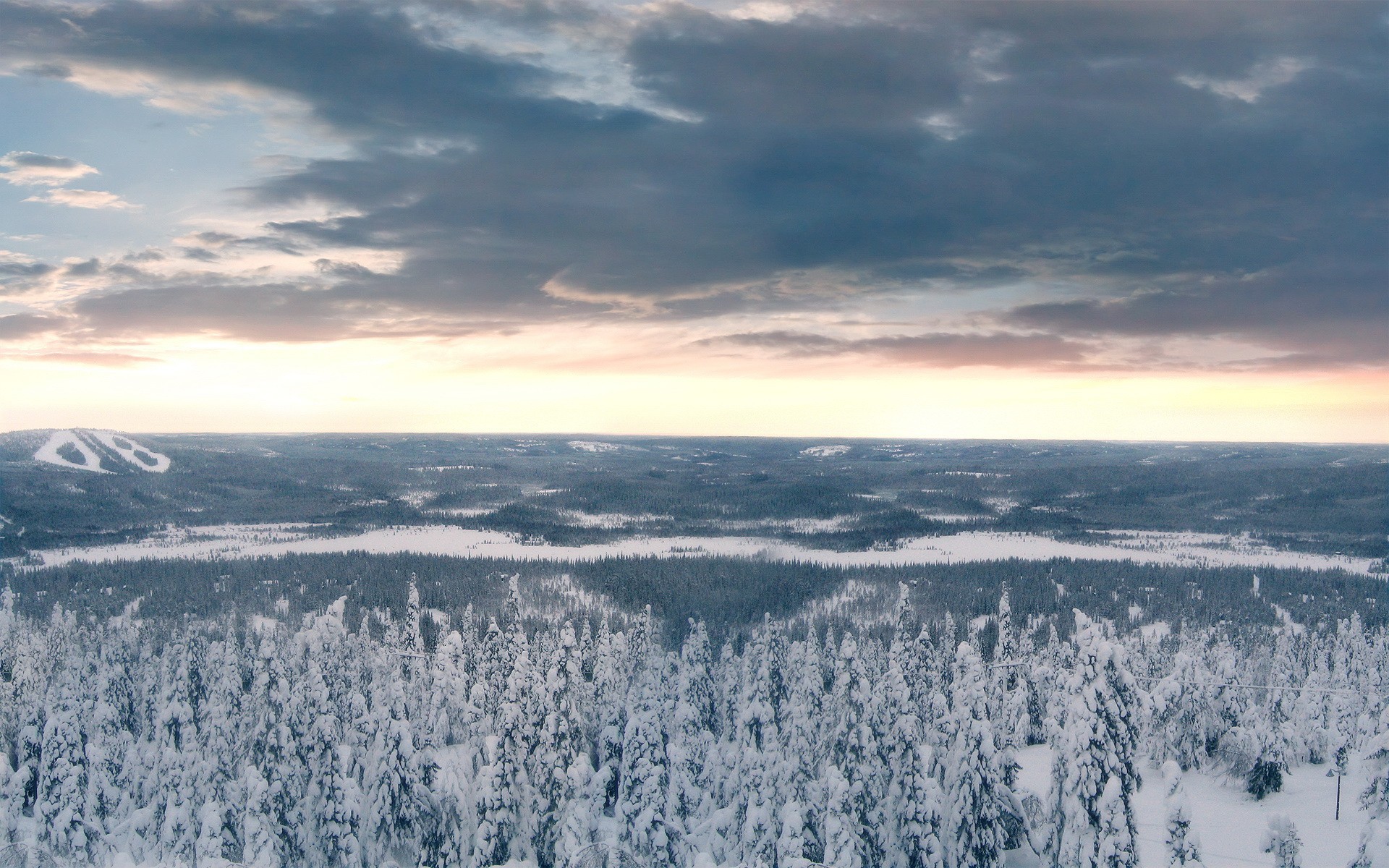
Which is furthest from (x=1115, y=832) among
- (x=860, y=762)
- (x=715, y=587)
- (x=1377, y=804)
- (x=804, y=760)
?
(x=715, y=587)

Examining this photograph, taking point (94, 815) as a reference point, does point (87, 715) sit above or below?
above

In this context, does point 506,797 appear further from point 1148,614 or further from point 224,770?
point 1148,614

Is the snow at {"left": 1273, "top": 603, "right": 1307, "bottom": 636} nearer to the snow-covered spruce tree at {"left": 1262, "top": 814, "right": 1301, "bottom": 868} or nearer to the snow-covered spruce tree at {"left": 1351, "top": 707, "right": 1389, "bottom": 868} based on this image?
the snow-covered spruce tree at {"left": 1351, "top": 707, "right": 1389, "bottom": 868}

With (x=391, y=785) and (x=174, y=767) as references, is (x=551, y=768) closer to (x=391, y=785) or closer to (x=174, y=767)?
(x=391, y=785)

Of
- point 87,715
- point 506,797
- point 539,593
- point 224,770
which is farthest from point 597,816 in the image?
point 539,593

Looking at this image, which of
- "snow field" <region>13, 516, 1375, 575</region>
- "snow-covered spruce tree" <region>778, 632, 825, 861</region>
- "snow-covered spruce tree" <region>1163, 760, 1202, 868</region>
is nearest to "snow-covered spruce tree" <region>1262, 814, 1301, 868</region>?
"snow-covered spruce tree" <region>1163, 760, 1202, 868</region>

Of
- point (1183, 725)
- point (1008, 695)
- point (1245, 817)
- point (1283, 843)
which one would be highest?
point (1283, 843)
